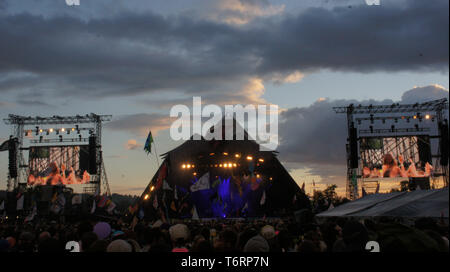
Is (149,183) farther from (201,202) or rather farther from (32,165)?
(32,165)

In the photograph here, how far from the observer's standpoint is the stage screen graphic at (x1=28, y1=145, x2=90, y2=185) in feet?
171

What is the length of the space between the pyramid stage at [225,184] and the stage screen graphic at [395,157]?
10283 millimetres

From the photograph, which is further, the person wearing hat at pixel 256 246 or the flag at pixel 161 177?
the flag at pixel 161 177

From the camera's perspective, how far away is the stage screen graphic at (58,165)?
52.2 meters

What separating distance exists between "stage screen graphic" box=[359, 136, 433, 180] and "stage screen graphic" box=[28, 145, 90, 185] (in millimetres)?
34050

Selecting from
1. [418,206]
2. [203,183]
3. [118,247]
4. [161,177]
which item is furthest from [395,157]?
[118,247]

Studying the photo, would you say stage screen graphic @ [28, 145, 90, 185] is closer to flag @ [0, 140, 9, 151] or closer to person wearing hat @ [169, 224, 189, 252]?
flag @ [0, 140, 9, 151]

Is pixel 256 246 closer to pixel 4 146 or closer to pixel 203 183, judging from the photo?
pixel 203 183

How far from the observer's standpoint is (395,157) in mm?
49719

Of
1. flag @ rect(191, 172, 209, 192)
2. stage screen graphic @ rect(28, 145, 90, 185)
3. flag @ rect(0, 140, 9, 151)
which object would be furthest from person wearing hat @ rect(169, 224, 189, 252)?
stage screen graphic @ rect(28, 145, 90, 185)

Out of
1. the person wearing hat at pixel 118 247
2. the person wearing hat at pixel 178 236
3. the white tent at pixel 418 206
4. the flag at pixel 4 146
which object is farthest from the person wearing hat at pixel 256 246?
the flag at pixel 4 146

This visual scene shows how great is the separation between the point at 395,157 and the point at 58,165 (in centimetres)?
4094

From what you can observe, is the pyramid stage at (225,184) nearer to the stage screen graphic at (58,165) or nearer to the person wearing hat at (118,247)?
the stage screen graphic at (58,165)
